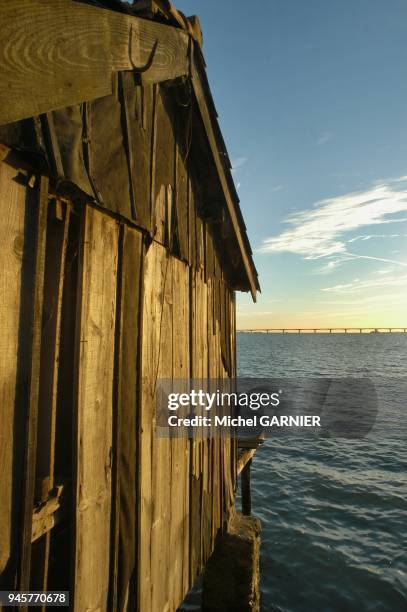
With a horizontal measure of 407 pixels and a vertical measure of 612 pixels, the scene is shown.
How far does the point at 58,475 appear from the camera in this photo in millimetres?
1867

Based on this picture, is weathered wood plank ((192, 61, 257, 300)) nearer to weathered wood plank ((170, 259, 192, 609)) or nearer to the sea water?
weathered wood plank ((170, 259, 192, 609))

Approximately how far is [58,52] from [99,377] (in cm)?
150

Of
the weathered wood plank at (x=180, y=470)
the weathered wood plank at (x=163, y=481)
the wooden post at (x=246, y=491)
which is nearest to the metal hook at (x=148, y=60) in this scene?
the weathered wood plank at (x=163, y=481)

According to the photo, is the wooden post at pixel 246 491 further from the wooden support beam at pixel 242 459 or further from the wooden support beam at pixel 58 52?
the wooden support beam at pixel 58 52

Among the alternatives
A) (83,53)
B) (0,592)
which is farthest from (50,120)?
(0,592)

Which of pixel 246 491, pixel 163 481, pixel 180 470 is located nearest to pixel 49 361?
pixel 163 481

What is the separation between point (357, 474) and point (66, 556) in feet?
48.3

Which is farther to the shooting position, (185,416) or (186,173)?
(186,173)

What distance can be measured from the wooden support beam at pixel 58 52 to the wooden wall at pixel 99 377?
0.38m

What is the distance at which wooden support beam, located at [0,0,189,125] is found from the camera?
3.83ft

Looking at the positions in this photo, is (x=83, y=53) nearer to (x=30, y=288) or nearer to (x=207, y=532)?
(x=30, y=288)

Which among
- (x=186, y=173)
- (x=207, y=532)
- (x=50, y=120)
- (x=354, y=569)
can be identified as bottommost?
(x=354, y=569)

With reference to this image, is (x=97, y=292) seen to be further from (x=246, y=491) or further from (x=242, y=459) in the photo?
(x=246, y=491)

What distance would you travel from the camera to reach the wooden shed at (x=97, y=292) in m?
1.50
